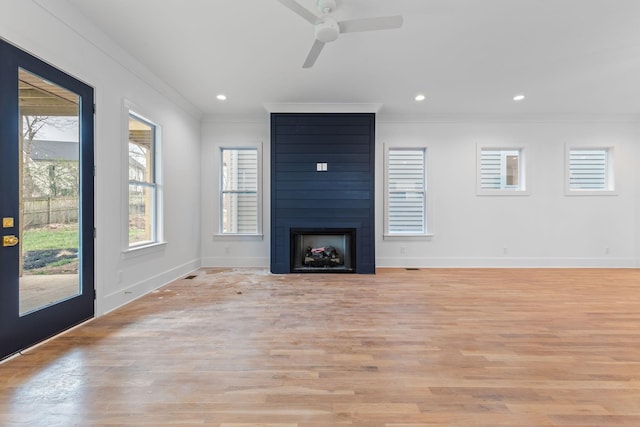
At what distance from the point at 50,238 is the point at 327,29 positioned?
9.54 feet

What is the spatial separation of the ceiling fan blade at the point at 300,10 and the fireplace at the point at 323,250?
3.10 metres

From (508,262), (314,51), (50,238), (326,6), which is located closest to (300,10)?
(326,6)

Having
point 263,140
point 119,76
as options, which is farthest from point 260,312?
point 263,140

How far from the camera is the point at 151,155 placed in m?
3.93

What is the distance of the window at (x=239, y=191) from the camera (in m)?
5.33

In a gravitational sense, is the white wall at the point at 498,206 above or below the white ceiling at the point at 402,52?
below

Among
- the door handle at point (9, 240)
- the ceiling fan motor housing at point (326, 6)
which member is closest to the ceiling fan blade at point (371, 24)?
the ceiling fan motor housing at point (326, 6)

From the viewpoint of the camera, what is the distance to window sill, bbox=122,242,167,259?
323cm

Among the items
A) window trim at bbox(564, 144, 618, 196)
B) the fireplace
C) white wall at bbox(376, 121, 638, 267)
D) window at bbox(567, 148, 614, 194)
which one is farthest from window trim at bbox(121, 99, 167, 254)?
window at bbox(567, 148, 614, 194)

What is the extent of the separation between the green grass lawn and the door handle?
13 cm

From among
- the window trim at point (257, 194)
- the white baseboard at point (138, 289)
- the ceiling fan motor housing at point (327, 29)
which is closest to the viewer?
the ceiling fan motor housing at point (327, 29)

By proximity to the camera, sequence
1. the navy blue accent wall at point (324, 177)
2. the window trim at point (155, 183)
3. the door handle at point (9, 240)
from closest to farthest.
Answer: the door handle at point (9, 240) → the window trim at point (155, 183) → the navy blue accent wall at point (324, 177)

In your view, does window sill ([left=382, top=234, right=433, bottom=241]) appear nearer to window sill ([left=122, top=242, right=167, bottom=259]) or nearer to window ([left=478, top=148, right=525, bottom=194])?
window ([left=478, top=148, right=525, bottom=194])

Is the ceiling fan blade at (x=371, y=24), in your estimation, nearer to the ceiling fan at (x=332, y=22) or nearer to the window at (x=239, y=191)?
the ceiling fan at (x=332, y=22)
